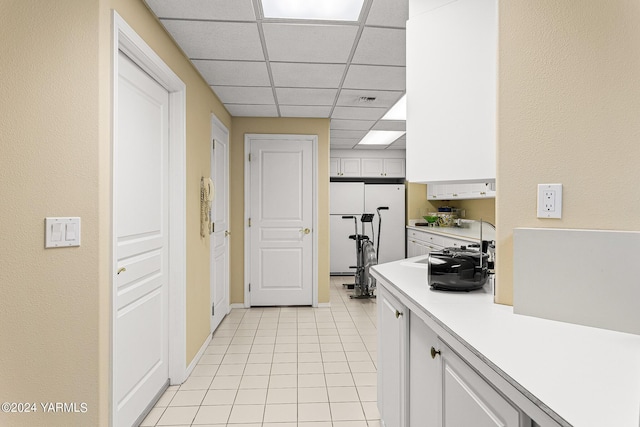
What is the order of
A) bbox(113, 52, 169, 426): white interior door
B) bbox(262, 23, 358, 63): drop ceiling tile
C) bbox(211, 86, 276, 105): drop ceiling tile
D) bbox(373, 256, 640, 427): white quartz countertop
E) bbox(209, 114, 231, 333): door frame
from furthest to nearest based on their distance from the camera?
1. bbox(209, 114, 231, 333): door frame
2. bbox(211, 86, 276, 105): drop ceiling tile
3. bbox(262, 23, 358, 63): drop ceiling tile
4. bbox(113, 52, 169, 426): white interior door
5. bbox(373, 256, 640, 427): white quartz countertop

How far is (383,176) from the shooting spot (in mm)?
7219

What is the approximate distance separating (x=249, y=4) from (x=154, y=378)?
2324mm

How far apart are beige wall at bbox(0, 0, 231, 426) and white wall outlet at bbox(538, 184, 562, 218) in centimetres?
173

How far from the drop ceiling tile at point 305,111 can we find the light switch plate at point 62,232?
2997 mm

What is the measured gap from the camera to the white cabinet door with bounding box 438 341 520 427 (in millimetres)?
883

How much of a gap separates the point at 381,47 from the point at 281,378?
2.47m

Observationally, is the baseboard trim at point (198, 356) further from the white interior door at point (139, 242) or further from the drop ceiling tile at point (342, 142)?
the drop ceiling tile at point (342, 142)

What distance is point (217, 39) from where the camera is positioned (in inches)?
98.7

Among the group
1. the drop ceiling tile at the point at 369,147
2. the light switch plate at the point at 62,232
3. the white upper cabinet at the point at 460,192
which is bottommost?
the light switch plate at the point at 62,232

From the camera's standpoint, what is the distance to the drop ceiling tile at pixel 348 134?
5.45 metres

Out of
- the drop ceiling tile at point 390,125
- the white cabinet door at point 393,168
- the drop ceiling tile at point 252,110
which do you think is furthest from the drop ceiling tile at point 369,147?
the drop ceiling tile at point 252,110

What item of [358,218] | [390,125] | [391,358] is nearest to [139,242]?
[391,358]

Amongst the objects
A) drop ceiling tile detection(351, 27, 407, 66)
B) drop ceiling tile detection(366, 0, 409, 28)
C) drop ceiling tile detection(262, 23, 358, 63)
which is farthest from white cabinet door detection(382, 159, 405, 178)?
drop ceiling tile detection(366, 0, 409, 28)

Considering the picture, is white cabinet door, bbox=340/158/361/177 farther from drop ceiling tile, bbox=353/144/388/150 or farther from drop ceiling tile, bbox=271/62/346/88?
drop ceiling tile, bbox=271/62/346/88
